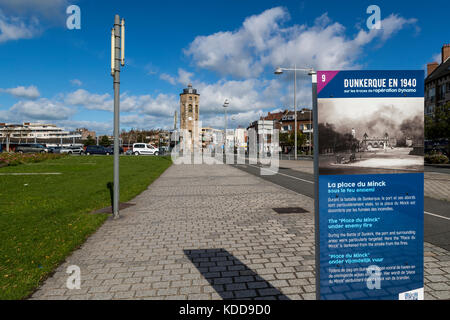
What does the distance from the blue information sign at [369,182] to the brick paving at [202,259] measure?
3.43ft

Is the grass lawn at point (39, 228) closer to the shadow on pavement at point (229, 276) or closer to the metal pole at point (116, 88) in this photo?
the metal pole at point (116, 88)

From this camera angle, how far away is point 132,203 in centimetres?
932

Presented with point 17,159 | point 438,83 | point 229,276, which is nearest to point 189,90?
point 438,83

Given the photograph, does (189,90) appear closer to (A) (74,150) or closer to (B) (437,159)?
(A) (74,150)

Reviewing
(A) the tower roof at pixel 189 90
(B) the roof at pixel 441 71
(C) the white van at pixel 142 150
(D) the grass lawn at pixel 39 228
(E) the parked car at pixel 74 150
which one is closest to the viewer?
(D) the grass lawn at pixel 39 228

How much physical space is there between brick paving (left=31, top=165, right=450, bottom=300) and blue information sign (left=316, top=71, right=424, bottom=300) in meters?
1.05

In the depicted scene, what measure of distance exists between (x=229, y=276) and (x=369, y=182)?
2.18 metres

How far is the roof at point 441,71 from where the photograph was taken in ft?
156

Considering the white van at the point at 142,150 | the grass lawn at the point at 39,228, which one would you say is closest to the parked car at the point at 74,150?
the white van at the point at 142,150

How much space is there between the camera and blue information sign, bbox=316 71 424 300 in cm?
239

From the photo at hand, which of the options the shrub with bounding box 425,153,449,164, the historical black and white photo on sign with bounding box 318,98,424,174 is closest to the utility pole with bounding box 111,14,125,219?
the historical black and white photo on sign with bounding box 318,98,424,174
